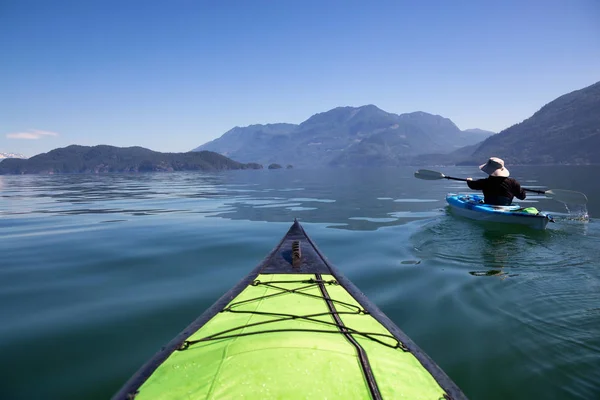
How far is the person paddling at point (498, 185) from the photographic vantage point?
13.8 meters

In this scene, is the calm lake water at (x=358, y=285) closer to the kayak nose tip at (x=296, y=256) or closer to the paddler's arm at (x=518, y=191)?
the paddler's arm at (x=518, y=191)

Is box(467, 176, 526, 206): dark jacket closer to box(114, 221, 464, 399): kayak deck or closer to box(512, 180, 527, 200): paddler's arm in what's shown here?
box(512, 180, 527, 200): paddler's arm

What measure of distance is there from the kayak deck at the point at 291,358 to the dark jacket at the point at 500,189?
38.3ft

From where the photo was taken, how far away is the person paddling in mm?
13781

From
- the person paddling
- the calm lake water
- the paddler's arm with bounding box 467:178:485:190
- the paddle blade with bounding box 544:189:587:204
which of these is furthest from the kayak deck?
the paddle blade with bounding box 544:189:587:204

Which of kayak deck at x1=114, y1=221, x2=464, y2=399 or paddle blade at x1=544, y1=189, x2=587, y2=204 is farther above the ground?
paddle blade at x1=544, y1=189, x2=587, y2=204

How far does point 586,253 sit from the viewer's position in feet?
32.4

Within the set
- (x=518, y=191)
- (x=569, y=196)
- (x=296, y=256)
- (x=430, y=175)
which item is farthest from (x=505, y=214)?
(x=296, y=256)

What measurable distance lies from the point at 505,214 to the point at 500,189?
1.44 metres

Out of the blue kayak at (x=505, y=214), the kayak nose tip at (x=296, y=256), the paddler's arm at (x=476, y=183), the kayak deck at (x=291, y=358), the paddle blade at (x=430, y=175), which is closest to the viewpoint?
the kayak deck at (x=291, y=358)

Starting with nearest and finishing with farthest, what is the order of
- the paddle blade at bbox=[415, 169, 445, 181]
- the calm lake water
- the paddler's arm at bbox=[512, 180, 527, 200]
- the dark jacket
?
the calm lake water
the paddler's arm at bbox=[512, 180, 527, 200]
the dark jacket
the paddle blade at bbox=[415, 169, 445, 181]

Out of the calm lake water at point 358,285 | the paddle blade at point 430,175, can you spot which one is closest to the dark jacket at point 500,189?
the calm lake water at point 358,285

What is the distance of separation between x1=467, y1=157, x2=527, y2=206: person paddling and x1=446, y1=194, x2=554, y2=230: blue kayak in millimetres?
440

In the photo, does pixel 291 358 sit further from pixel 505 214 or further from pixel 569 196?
pixel 569 196
